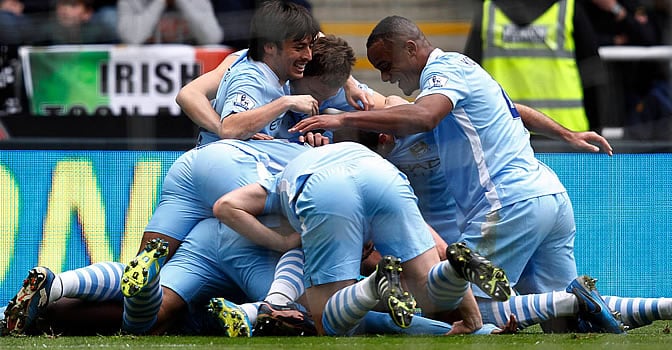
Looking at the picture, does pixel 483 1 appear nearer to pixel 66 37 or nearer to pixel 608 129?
pixel 608 129

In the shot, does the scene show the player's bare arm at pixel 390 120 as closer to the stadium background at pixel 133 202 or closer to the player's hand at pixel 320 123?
the player's hand at pixel 320 123

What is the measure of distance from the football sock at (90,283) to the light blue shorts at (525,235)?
123cm

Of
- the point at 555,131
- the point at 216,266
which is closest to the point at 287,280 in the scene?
the point at 216,266

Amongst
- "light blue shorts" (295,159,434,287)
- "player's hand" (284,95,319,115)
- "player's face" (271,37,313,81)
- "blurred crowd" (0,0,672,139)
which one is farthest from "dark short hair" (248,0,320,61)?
"light blue shorts" (295,159,434,287)

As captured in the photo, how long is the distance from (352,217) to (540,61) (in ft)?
5.89

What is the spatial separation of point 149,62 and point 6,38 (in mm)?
634

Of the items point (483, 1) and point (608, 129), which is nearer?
point (483, 1)

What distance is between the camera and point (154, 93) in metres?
6.19

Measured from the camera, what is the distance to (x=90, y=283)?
439 cm

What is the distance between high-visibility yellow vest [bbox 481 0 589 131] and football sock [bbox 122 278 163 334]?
197 cm

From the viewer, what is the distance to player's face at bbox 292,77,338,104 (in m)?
4.85

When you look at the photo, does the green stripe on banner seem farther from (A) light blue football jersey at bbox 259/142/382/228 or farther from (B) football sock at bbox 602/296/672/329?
(B) football sock at bbox 602/296/672/329

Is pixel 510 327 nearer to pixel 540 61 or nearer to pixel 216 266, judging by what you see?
pixel 216 266

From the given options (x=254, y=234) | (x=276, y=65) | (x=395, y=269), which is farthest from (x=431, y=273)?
(x=276, y=65)
